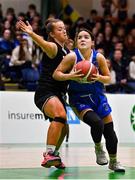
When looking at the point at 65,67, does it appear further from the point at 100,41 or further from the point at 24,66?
the point at 100,41

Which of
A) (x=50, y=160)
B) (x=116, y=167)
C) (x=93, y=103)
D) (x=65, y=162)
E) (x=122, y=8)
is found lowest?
(x=65, y=162)

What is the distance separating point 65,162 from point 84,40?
214 cm

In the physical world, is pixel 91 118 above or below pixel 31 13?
below

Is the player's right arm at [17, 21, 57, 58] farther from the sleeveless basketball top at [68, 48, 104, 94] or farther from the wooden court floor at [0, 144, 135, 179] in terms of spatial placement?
the wooden court floor at [0, 144, 135, 179]

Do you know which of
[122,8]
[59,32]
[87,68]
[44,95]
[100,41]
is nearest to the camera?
[87,68]

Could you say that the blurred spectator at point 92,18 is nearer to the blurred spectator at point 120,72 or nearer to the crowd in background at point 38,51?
the crowd in background at point 38,51

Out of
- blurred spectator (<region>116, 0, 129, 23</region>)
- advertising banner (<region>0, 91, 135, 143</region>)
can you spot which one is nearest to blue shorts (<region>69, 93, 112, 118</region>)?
advertising banner (<region>0, 91, 135, 143</region>)

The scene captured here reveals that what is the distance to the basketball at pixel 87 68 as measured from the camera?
8125mm

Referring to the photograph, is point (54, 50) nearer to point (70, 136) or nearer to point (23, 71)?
point (70, 136)

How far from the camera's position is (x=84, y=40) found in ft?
27.9

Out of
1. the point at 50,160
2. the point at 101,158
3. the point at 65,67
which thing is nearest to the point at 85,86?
the point at 65,67

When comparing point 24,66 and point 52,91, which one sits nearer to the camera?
point 52,91

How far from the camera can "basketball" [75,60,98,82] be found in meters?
8.12

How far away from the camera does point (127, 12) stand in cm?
2255
